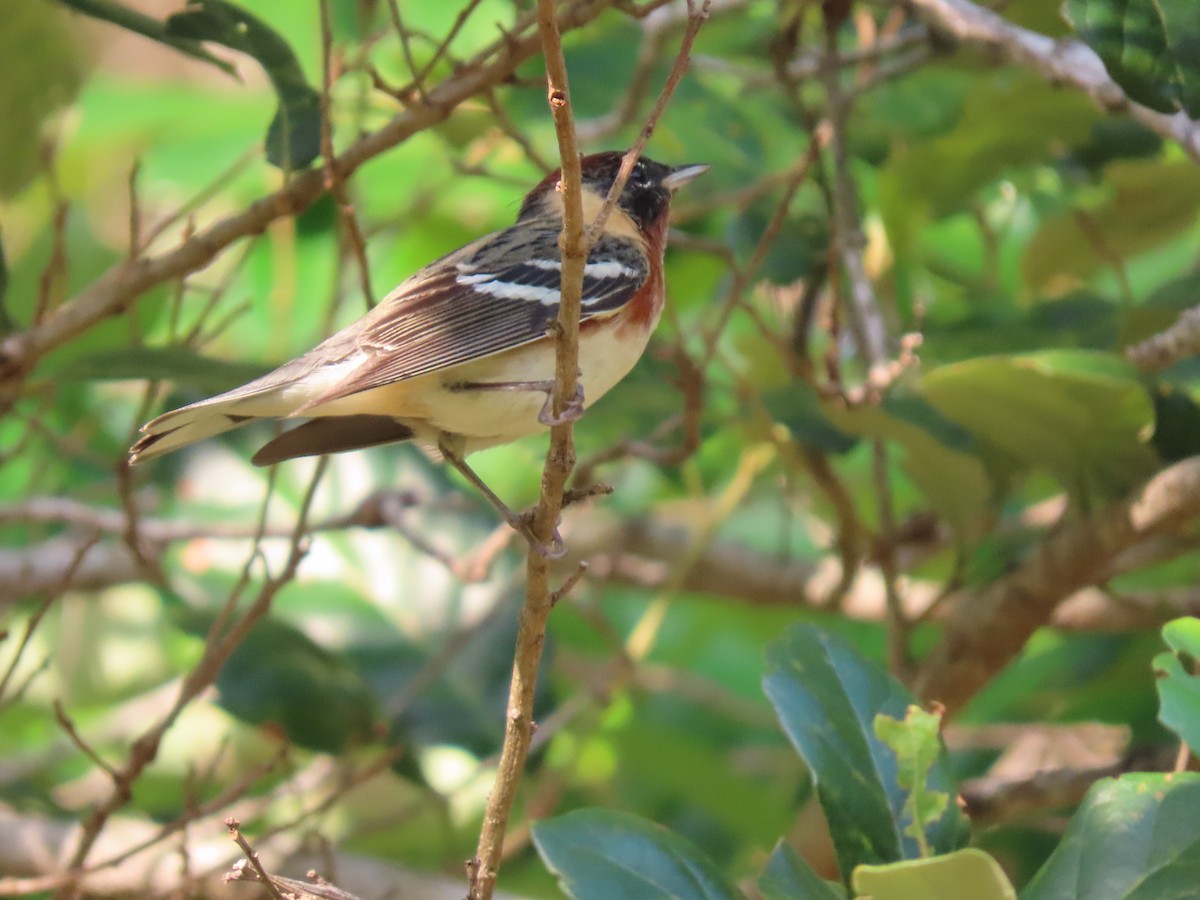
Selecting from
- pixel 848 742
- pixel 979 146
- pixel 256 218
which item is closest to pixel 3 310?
pixel 256 218

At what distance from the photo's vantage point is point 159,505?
14.8 feet

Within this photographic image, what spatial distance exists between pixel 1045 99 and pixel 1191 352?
1122 millimetres

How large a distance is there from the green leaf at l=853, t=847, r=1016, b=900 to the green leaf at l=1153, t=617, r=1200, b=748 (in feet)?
0.98

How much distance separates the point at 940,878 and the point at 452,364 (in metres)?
1.34

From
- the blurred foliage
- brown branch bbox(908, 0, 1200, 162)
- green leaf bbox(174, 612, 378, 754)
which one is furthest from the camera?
green leaf bbox(174, 612, 378, 754)

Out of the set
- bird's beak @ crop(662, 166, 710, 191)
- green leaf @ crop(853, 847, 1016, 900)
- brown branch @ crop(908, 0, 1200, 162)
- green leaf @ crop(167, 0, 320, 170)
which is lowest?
green leaf @ crop(853, 847, 1016, 900)

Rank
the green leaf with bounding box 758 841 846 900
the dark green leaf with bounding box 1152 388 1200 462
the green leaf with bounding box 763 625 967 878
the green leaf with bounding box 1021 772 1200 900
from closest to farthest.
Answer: the green leaf with bounding box 1021 772 1200 900
the green leaf with bounding box 758 841 846 900
the green leaf with bounding box 763 625 967 878
the dark green leaf with bounding box 1152 388 1200 462

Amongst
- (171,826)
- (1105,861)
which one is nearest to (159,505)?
(171,826)

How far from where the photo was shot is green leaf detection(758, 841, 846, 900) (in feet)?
5.46

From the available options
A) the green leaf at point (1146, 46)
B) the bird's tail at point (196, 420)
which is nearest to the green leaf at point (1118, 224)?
the green leaf at point (1146, 46)

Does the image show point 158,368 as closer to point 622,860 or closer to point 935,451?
point 622,860

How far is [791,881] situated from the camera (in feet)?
5.57

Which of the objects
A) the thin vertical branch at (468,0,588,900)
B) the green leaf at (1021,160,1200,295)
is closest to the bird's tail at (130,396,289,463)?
the thin vertical branch at (468,0,588,900)

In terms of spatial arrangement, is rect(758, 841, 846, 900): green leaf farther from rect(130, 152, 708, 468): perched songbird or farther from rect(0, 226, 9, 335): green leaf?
rect(0, 226, 9, 335): green leaf
